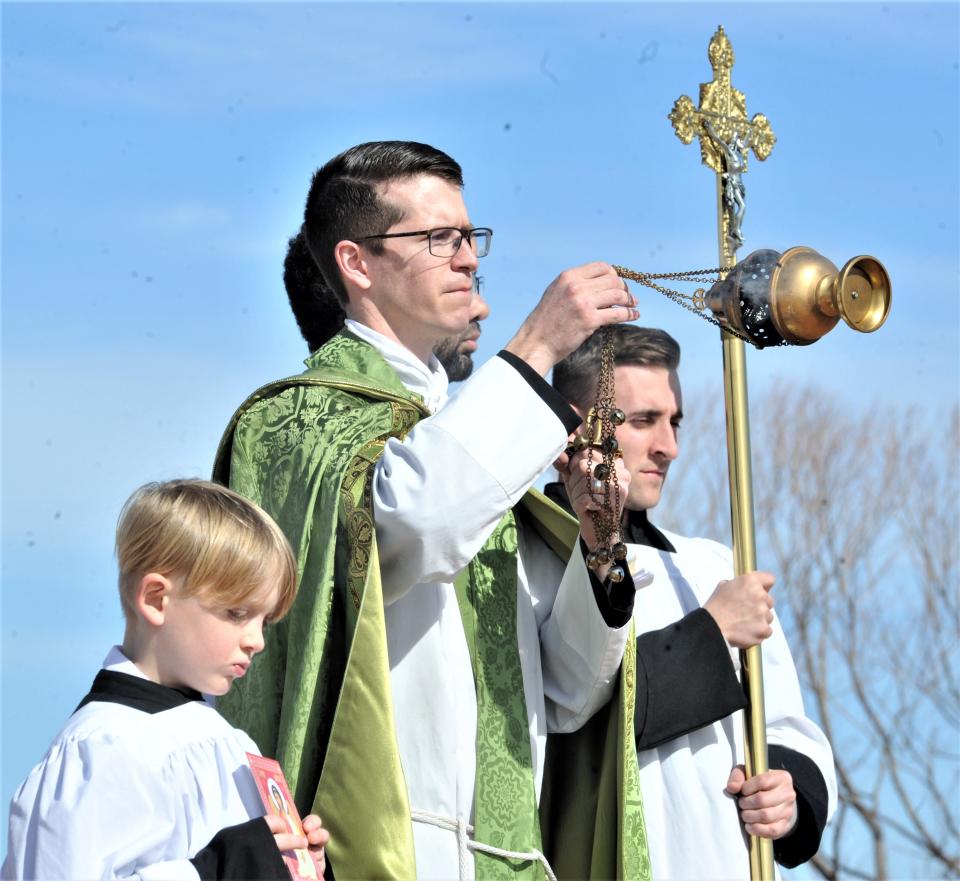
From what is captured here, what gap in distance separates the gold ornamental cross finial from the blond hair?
7.82 ft

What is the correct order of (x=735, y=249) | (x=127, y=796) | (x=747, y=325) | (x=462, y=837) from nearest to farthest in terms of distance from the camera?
(x=127, y=796), (x=462, y=837), (x=747, y=325), (x=735, y=249)

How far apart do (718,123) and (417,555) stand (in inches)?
80.4

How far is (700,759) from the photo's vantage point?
516 cm

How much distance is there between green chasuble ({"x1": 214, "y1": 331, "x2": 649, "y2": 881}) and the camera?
4148 millimetres

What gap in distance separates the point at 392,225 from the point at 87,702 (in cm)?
169

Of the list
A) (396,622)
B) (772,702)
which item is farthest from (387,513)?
(772,702)

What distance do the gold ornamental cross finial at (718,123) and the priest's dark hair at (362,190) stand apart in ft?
3.07

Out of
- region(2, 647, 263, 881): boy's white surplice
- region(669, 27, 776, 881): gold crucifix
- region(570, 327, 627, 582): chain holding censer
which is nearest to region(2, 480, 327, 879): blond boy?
region(2, 647, 263, 881): boy's white surplice

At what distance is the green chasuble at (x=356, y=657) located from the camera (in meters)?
4.15

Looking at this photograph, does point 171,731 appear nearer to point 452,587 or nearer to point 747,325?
point 452,587

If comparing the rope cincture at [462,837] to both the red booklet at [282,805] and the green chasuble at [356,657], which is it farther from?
the red booklet at [282,805]

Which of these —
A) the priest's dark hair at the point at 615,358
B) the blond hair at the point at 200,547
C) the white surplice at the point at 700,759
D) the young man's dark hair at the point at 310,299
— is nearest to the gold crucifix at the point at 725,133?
the priest's dark hair at the point at 615,358

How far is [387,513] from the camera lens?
13.8 feet

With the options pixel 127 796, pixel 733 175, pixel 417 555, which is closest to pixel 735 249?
pixel 733 175
